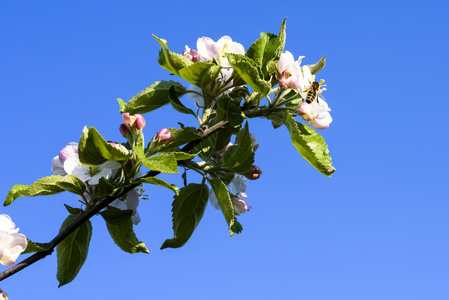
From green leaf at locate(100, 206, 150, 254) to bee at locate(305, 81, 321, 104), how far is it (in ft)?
2.26

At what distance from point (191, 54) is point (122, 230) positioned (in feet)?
2.10

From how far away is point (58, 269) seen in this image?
205 centimetres

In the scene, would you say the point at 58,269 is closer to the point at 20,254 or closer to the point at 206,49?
the point at 20,254

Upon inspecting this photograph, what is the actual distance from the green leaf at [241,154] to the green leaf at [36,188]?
21.3 inches

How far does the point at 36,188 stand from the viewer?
1.84 meters

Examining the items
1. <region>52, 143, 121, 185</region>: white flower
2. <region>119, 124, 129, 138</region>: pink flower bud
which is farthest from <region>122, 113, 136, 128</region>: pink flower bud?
<region>52, 143, 121, 185</region>: white flower

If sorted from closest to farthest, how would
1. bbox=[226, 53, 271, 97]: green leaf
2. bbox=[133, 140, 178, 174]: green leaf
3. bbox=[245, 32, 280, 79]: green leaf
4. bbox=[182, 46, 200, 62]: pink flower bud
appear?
bbox=[133, 140, 178, 174]: green leaf < bbox=[226, 53, 271, 97]: green leaf < bbox=[245, 32, 280, 79]: green leaf < bbox=[182, 46, 200, 62]: pink flower bud

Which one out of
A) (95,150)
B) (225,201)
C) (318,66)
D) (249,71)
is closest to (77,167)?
(95,150)

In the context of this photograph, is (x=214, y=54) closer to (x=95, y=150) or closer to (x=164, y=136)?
(x=164, y=136)

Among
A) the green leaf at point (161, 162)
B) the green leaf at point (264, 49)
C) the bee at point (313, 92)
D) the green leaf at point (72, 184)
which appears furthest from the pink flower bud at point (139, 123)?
the bee at point (313, 92)

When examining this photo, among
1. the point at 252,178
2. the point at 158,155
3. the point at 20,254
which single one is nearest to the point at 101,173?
the point at 158,155

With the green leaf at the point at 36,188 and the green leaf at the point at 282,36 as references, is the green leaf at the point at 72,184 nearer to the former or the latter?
the green leaf at the point at 36,188

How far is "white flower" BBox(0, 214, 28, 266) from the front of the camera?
1717 millimetres

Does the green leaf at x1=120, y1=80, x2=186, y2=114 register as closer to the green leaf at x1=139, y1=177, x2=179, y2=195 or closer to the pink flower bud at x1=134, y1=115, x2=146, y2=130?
the pink flower bud at x1=134, y1=115, x2=146, y2=130
